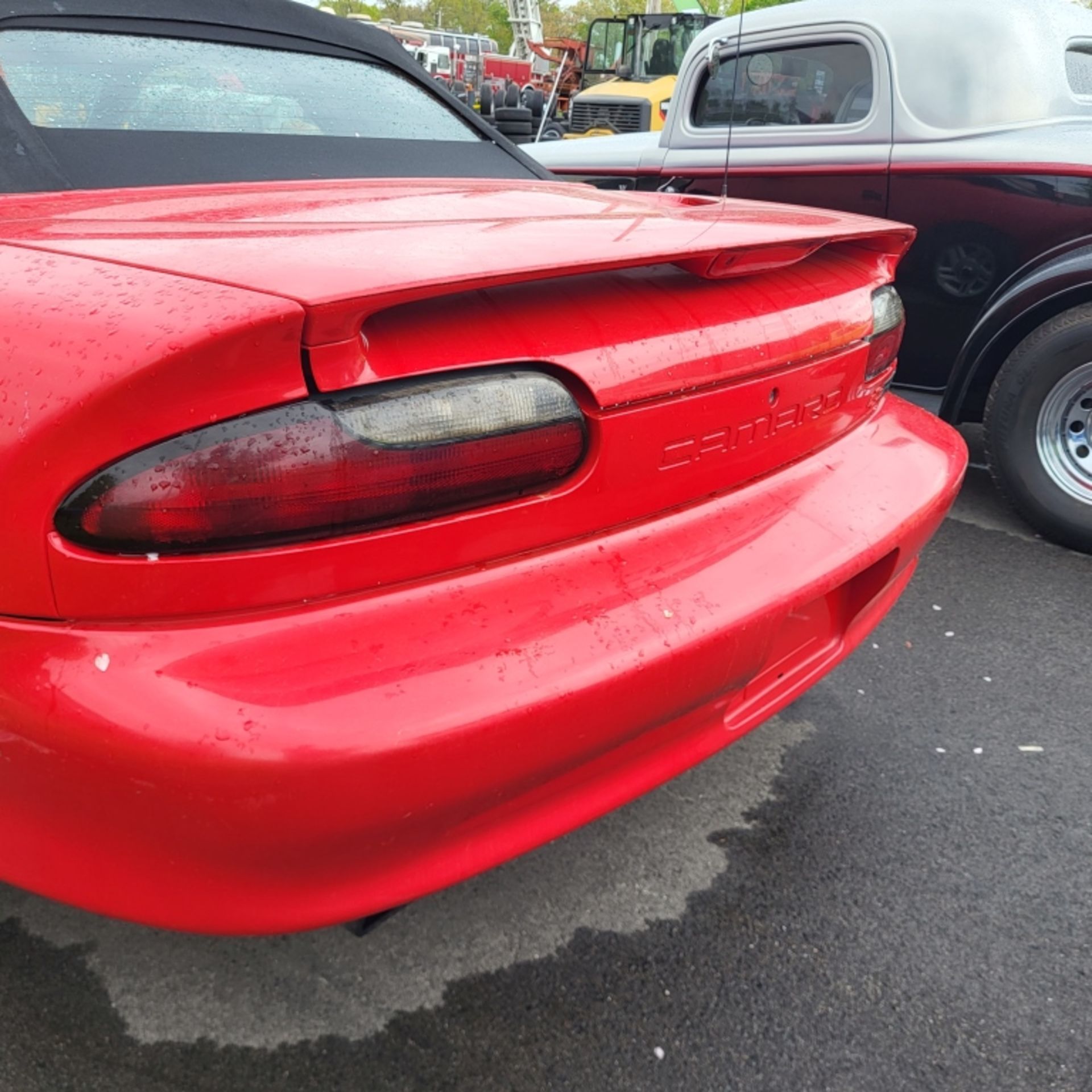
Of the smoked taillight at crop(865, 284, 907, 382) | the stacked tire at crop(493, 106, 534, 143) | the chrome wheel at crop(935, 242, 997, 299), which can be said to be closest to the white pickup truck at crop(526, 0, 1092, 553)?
the chrome wheel at crop(935, 242, 997, 299)

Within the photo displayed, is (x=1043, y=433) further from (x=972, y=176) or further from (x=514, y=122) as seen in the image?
(x=514, y=122)

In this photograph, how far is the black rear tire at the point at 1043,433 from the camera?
336cm

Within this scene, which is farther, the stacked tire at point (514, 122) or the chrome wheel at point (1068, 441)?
the chrome wheel at point (1068, 441)

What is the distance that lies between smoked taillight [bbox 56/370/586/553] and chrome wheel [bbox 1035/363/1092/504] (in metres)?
2.74

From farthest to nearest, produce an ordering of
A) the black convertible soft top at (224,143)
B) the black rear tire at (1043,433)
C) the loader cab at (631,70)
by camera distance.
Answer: the loader cab at (631,70) → the black rear tire at (1043,433) → the black convertible soft top at (224,143)

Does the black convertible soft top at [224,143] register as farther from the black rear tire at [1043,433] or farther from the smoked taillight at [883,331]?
the black rear tire at [1043,433]

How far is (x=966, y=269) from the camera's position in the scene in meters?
3.65

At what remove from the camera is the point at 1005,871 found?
1.97 meters

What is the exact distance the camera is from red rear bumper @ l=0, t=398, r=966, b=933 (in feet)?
3.57

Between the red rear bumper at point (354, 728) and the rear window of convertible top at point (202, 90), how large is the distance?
4.44ft

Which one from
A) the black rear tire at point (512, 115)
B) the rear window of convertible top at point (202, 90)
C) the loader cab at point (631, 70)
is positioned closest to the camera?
the rear window of convertible top at point (202, 90)

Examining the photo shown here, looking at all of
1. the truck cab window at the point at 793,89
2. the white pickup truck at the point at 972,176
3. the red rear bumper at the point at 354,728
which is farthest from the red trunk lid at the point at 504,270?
the truck cab window at the point at 793,89

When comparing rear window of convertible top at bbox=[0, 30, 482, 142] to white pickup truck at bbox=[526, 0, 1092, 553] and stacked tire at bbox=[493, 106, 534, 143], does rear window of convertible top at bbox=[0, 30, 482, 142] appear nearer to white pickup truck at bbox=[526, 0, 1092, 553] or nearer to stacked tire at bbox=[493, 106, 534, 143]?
stacked tire at bbox=[493, 106, 534, 143]

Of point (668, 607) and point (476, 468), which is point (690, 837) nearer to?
point (668, 607)
